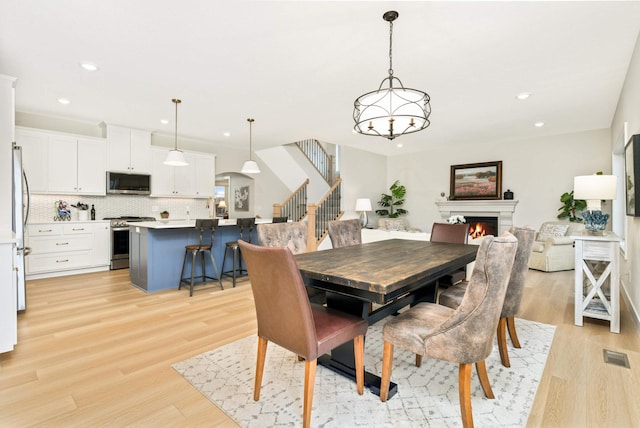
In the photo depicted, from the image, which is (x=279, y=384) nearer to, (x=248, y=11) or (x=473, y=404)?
(x=473, y=404)

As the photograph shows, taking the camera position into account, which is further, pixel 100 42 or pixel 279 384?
pixel 100 42

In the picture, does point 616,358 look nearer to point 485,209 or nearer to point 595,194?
point 595,194

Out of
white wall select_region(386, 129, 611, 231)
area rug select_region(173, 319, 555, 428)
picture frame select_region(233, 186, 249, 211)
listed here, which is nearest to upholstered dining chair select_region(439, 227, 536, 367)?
area rug select_region(173, 319, 555, 428)

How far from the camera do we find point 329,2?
2.21 m

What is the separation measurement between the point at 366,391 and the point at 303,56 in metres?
2.82

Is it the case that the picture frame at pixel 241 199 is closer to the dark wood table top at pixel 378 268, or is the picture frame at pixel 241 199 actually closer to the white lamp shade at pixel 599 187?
the dark wood table top at pixel 378 268

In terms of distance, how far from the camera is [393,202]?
8.65 meters

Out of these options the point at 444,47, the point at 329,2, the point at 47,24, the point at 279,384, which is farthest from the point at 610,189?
the point at 47,24

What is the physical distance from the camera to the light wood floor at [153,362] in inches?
67.5

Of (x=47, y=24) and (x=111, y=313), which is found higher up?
(x=47, y=24)

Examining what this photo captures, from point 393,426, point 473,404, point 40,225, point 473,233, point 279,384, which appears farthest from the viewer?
point 473,233

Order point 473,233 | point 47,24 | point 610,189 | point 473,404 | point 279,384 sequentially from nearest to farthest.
→ point 473,404 < point 279,384 < point 47,24 < point 610,189 < point 473,233

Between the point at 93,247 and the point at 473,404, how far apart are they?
5734 mm

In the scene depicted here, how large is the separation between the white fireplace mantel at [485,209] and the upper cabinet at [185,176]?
17.8 feet
